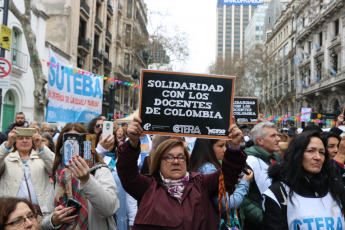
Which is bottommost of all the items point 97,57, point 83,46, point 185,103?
point 185,103

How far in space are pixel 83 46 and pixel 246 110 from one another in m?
19.7

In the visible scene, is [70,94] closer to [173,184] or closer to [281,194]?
[173,184]

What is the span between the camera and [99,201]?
2535 millimetres

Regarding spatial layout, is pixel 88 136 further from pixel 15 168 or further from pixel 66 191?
pixel 15 168

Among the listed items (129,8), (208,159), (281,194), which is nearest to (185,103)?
(208,159)

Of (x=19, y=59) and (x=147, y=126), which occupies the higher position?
(x=19, y=59)

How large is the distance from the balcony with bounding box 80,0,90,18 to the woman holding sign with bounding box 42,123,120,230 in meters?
23.9

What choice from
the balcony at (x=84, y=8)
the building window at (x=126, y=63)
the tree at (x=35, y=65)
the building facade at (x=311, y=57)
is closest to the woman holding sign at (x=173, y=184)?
the tree at (x=35, y=65)

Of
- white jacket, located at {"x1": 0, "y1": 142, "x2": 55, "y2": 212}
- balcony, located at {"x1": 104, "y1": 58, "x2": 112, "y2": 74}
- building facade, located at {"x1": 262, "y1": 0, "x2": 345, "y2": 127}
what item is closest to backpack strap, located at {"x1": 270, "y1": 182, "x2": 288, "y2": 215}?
white jacket, located at {"x1": 0, "y1": 142, "x2": 55, "y2": 212}

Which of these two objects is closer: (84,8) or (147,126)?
(147,126)

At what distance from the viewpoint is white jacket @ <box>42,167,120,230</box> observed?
2498 mm

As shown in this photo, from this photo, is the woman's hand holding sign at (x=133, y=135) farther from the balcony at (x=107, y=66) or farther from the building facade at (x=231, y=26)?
the building facade at (x=231, y=26)

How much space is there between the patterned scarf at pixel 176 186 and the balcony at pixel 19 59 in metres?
13.9

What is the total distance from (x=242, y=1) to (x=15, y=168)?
9082 millimetres
